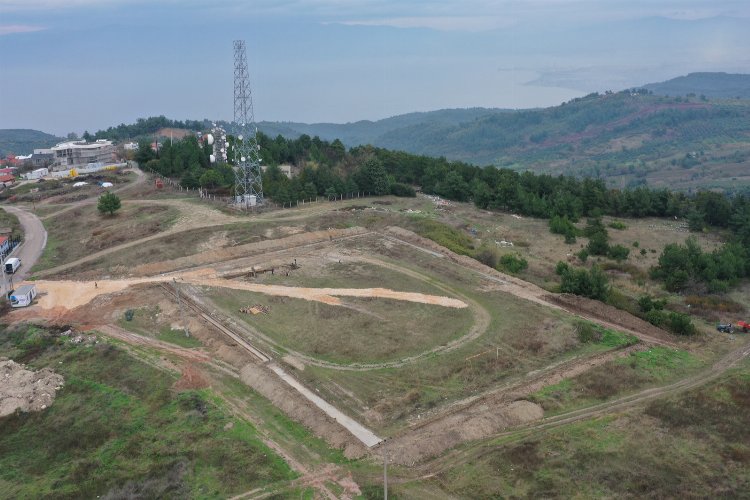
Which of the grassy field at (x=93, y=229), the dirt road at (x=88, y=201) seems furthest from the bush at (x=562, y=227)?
the dirt road at (x=88, y=201)

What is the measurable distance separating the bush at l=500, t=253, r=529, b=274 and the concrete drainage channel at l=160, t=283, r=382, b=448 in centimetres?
2607

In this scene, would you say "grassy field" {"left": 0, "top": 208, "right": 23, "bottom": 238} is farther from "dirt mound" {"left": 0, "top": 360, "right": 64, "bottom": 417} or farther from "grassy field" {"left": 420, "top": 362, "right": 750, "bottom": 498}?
"grassy field" {"left": 420, "top": 362, "right": 750, "bottom": 498}

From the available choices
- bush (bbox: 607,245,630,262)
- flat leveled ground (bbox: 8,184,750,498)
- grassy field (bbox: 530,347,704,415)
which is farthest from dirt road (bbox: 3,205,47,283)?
bush (bbox: 607,245,630,262)

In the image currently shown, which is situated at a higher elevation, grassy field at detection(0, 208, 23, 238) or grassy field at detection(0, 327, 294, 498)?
grassy field at detection(0, 208, 23, 238)

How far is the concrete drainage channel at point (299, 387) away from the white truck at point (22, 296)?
1157cm

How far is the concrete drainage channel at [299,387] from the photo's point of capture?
2801cm

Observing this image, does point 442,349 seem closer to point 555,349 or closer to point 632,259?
point 555,349

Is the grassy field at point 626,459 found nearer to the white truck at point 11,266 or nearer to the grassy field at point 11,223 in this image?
the white truck at point 11,266

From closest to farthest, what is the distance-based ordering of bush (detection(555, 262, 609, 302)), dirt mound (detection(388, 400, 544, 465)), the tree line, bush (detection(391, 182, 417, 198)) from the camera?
dirt mound (detection(388, 400, 544, 465)) < bush (detection(555, 262, 609, 302)) < the tree line < bush (detection(391, 182, 417, 198))

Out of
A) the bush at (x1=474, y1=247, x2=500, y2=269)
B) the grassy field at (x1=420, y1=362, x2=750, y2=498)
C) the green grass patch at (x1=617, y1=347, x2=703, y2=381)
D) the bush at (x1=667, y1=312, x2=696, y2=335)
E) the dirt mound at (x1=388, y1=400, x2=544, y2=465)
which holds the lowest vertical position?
the grassy field at (x1=420, y1=362, x2=750, y2=498)

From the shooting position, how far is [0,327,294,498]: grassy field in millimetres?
25359

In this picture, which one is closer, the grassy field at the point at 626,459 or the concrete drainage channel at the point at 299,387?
the grassy field at the point at 626,459

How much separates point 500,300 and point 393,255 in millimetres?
13587

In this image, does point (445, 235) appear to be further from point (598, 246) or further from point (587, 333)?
point (587, 333)
